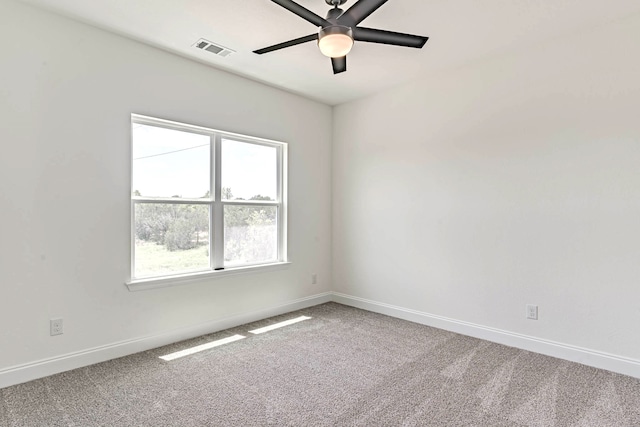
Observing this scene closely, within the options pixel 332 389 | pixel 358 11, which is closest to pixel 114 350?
pixel 332 389

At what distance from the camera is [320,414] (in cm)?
213

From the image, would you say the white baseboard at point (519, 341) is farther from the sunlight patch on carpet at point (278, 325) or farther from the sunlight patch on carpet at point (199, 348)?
the sunlight patch on carpet at point (199, 348)

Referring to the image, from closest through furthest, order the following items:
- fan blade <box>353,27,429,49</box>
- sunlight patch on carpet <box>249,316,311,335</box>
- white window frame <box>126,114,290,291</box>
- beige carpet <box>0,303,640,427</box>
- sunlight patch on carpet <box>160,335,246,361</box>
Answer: beige carpet <box>0,303,640,427</box>
fan blade <box>353,27,429,49</box>
sunlight patch on carpet <box>160,335,246,361</box>
white window frame <box>126,114,290,291</box>
sunlight patch on carpet <box>249,316,311,335</box>

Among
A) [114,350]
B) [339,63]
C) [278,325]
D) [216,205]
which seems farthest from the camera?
[278,325]

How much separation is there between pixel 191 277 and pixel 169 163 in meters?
1.15

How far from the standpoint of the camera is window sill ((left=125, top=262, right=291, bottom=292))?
305 cm

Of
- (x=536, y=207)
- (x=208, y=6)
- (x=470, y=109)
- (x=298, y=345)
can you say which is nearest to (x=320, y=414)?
(x=298, y=345)

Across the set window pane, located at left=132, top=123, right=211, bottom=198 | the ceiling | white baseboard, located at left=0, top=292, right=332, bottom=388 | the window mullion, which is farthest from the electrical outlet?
the ceiling

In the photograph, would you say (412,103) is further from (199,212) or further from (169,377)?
(169,377)

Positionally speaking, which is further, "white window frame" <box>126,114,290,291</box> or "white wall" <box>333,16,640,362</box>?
"white window frame" <box>126,114,290,291</box>

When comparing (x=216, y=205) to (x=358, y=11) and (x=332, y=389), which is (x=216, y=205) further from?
(x=358, y=11)

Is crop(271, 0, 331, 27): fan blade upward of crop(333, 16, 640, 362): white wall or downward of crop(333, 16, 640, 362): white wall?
upward

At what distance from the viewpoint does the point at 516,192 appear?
3236mm

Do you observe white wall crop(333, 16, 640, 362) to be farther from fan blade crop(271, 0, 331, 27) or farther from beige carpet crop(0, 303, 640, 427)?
fan blade crop(271, 0, 331, 27)
